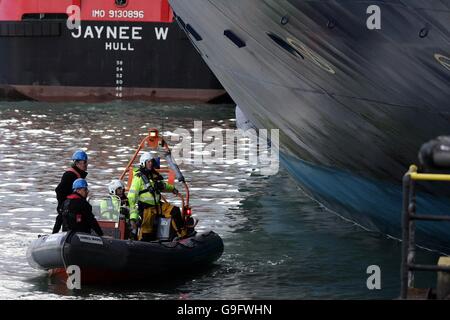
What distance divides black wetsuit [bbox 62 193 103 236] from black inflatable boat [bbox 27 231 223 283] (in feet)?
0.68

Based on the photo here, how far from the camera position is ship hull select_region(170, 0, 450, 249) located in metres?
14.3

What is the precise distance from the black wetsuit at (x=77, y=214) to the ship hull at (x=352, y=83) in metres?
3.79

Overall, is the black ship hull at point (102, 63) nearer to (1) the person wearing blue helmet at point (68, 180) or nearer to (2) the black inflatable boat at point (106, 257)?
(1) the person wearing blue helmet at point (68, 180)

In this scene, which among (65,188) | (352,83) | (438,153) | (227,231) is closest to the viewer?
(438,153)

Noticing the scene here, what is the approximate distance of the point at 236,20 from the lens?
16.6 m

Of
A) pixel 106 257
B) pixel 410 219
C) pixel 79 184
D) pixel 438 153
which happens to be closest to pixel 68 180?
pixel 79 184

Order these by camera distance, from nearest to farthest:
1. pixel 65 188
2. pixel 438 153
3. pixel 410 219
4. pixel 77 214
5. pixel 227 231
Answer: pixel 438 153 < pixel 410 219 < pixel 77 214 < pixel 65 188 < pixel 227 231

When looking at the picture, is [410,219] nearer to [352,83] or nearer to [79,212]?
[79,212]

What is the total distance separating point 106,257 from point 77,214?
2.32 feet

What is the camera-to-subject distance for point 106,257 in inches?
571

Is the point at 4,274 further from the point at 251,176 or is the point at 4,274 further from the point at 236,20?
the point at 251,176

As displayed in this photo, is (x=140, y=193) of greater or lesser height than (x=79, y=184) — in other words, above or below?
below

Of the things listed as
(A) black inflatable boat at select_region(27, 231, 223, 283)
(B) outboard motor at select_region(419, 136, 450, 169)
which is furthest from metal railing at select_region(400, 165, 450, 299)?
(A) black inflatable boat at select_region(27, 231, 223, 283)
